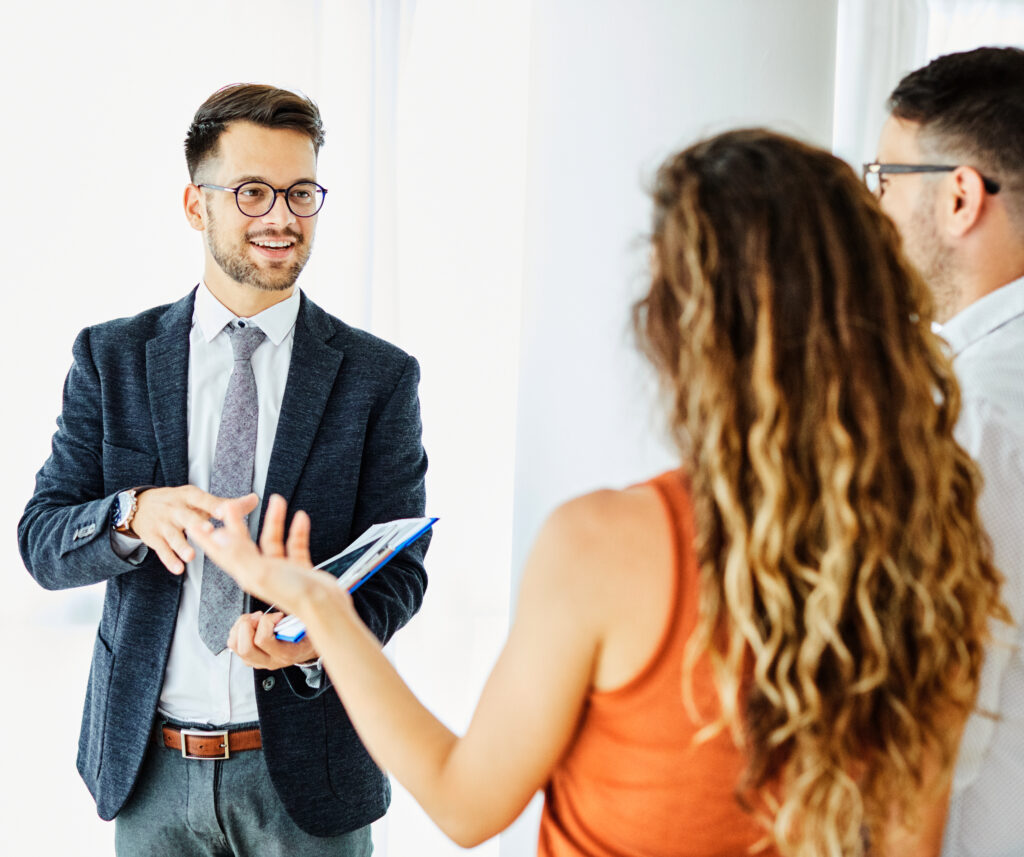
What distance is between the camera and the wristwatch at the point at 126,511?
159 cm

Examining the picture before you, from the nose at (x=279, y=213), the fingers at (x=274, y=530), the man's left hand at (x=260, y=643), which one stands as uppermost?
the nose at (x=279, y=213)

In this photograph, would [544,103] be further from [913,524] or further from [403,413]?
[913,524]

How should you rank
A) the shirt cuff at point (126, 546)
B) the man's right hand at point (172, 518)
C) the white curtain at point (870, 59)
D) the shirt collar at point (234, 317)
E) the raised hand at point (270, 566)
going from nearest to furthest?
the raised hand at point (270, 566) < the man's right hand at point (172, 518) < the shirt cuff at point (126, 546) < the shirt collar at point (234, 317) < the white curtain at point (870, 59)

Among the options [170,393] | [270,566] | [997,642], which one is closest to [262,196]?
[170,393]

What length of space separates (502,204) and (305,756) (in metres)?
1.86

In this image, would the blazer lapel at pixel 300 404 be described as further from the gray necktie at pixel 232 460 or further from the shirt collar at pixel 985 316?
the shirt collar at pixel 985 316

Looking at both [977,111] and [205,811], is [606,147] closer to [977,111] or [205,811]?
[977,111]

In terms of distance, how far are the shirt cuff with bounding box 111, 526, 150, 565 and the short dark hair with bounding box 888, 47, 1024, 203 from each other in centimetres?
152

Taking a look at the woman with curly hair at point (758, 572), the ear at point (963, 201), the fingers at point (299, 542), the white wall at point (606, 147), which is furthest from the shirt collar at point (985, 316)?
the white wall at point (606, 147)

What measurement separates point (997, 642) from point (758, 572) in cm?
44

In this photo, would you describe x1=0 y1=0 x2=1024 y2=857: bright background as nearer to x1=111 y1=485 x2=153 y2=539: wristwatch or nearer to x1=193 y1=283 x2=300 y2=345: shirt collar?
x1=193 y1=283 x2=300 y2=345: shirt collar

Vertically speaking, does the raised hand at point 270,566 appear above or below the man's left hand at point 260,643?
above

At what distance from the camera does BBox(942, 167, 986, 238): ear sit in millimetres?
1423

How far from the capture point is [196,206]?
191 cm
